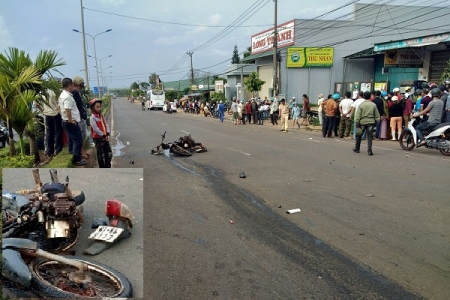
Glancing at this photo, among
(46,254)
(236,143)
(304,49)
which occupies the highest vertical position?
(304,49)

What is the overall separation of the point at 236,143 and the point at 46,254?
11062 mm

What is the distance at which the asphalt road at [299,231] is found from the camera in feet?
11.6

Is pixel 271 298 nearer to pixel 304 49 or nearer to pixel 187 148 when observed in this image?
pixel 187 148

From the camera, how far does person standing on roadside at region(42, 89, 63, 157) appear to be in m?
8.09

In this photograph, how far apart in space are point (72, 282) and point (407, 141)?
11.0m

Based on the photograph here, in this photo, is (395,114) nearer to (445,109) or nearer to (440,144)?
(445,109)

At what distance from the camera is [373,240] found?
4535mm

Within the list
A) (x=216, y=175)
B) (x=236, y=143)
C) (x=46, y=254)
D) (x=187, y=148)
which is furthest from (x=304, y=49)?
(x=46, y=254)

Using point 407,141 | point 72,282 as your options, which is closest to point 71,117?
point 72,282

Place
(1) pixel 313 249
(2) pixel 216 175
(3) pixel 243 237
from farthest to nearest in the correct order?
(2) pixel 216 175 < (3) pixel 243 237 < (1) pixel 313 249

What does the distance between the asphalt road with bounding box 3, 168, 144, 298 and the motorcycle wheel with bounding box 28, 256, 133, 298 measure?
22 centimetres

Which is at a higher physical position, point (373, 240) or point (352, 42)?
point (352, 42)

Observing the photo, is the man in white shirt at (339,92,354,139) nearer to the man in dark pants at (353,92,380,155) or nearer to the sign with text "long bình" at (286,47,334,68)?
the man in dark pants at (353,92,380,155)

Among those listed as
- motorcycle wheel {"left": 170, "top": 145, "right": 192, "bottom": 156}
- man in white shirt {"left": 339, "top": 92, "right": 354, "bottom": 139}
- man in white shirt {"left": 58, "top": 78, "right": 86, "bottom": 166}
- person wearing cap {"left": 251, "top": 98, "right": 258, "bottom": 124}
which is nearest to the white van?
person wearing cap {"left": 251, "top": 98, "right": 258, "bottom": 124}
